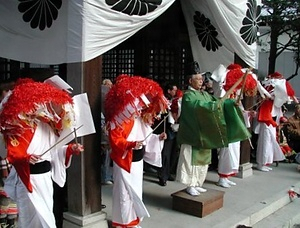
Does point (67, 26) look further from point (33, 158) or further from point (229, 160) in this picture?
point (229, 160)

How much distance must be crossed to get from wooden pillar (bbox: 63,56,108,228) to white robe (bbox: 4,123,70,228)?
79 cm

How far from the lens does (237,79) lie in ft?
22.3

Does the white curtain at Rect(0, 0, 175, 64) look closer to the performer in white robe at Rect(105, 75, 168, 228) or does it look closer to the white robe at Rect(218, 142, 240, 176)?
the performer in white robe at Rect(105, 75, 168, 228)

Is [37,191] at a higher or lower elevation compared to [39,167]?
lower

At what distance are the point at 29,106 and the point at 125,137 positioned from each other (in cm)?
138

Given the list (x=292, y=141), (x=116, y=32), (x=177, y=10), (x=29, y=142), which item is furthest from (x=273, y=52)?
(x=29, y=142)

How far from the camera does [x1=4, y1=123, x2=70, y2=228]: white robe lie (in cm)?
380

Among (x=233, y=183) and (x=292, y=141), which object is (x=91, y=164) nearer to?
(x=233, y=183)

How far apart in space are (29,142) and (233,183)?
4.55m

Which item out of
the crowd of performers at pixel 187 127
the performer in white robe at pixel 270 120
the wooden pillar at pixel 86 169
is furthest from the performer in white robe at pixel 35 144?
the performer in white robe at pixel 270 120

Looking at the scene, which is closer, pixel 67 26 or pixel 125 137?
pixel 67 26

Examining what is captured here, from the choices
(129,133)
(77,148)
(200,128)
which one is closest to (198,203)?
(200,128)

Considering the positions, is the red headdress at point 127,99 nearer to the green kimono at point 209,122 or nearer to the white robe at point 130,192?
the white robe at point 130,192

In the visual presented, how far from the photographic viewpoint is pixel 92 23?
4.48 m
